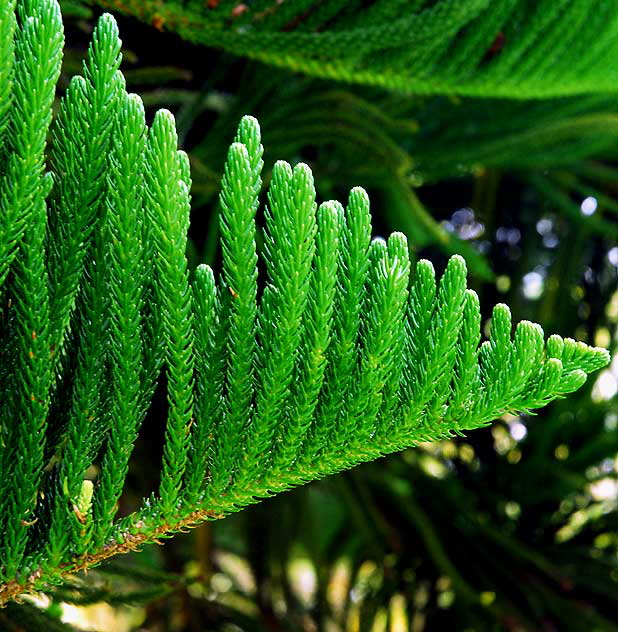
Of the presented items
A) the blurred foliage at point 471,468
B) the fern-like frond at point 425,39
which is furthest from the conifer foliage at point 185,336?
the blurred foliage at point 471,468

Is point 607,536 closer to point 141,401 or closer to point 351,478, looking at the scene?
point 351,478

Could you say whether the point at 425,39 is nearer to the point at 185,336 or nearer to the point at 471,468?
the point at 185,336

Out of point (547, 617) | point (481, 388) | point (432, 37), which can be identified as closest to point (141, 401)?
point (481, 388)

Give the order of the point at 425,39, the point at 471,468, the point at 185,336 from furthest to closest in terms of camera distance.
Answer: the point at 471,468 < the point at 425,39 < the point at 185,336

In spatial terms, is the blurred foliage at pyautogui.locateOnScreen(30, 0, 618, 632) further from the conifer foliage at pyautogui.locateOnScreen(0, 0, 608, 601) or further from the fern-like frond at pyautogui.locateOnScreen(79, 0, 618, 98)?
the conifer foliage at pyautogui.locateOnScreen(0, 0, 608, 601)

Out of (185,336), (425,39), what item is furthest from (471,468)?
(185,336)

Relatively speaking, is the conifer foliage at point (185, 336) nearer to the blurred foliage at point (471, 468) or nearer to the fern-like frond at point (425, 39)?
the fern-like frond at point (425, 39)
